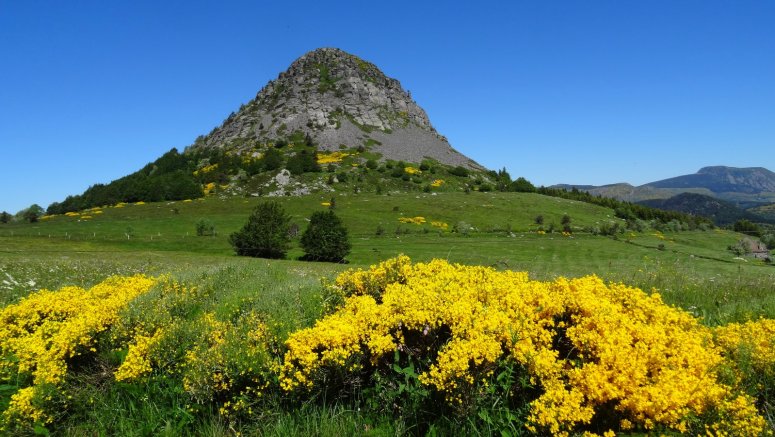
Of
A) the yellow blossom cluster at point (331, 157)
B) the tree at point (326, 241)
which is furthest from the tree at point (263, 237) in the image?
the yellow blossom cluster at point (331, 157)

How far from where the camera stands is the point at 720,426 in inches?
179

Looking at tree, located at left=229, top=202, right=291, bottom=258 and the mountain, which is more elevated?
the mountain

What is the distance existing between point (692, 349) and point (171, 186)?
5333 inches

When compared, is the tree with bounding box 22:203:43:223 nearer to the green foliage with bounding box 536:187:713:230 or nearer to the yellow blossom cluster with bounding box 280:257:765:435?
the yellow blossom cluster with bounding box 280:257:765:435

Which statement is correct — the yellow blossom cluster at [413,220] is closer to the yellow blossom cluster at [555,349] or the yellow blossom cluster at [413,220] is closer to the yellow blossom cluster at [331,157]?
the yellow blossom cluster at [331,157]

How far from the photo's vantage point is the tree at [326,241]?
44469 millimetres

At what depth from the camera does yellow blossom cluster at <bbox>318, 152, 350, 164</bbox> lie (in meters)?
151

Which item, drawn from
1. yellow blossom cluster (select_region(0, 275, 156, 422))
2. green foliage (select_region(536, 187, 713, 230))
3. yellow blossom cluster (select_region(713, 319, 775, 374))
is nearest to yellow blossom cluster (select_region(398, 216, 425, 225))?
green foliage (select_region(536, 187, 713, 230))

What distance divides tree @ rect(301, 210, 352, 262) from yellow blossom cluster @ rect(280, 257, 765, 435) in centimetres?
3765

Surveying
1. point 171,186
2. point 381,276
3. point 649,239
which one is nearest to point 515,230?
point 649,239

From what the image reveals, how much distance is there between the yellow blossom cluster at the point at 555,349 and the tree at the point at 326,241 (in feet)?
124

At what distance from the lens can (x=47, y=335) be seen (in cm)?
771

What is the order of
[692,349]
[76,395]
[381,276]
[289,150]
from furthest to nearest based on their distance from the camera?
[289,150] → [381,276] → [76,395] → [692,349]

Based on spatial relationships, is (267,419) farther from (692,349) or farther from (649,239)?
(649,239)
